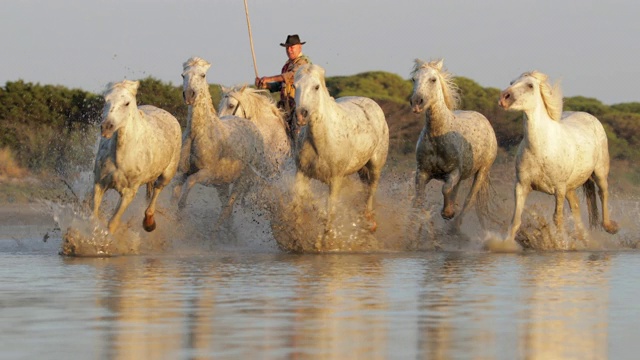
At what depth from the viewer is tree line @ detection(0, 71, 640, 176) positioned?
31.9m

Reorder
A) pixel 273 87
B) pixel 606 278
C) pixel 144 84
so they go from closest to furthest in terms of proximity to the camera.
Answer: pixel 606 278 → pixel 273 87 → pixel 144 84

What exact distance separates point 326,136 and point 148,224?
6.99 feet

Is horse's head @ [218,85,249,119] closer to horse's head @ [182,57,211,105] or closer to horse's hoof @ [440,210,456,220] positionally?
horse's head @ [182,57,211,105]

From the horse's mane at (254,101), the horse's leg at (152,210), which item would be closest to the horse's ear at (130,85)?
the horse's leg at (152,210)

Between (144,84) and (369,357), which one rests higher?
(144,84)

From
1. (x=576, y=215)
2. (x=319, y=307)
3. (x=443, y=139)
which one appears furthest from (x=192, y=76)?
(x=319, y=307)

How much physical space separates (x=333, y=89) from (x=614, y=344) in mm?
42326

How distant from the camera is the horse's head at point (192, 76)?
1580 cm

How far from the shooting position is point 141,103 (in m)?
35.5

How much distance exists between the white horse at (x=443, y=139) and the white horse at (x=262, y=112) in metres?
2.07

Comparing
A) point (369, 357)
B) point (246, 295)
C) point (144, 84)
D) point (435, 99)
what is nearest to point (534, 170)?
point (435, 99)

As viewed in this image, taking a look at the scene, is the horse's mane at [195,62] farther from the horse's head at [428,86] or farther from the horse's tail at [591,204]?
the horse's tail at [591,204]

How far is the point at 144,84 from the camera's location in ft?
121

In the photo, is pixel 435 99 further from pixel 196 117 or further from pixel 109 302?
pixel 109 302
